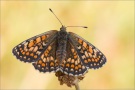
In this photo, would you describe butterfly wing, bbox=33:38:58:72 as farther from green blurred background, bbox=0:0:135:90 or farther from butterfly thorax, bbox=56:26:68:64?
green blurred background, bbox=0:0:135:90

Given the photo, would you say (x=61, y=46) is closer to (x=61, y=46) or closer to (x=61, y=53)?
(x=61, y=46)

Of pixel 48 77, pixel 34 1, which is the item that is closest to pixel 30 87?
pixel 48 77

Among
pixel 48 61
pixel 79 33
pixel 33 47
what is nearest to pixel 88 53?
pixel 48 61

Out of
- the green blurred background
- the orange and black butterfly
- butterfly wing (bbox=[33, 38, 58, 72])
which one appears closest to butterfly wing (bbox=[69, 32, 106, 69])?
the orange and black butterfly

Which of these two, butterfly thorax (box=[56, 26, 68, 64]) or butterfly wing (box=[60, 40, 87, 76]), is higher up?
butterfly thorax (box=[56, 26, 68, 64])

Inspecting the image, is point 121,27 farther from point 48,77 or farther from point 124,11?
point 48,77

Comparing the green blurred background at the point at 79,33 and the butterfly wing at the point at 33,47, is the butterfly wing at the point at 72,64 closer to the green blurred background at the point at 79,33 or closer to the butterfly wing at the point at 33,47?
the butterfly wing at the point at 33,47

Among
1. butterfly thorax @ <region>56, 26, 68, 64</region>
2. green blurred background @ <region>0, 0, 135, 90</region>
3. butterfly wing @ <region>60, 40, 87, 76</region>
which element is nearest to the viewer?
butterfly wing @ <region>60, 40, 87, 76</region>

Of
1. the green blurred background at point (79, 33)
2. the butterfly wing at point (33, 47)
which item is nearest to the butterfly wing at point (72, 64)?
the butterfly wing at point (33, 47)
